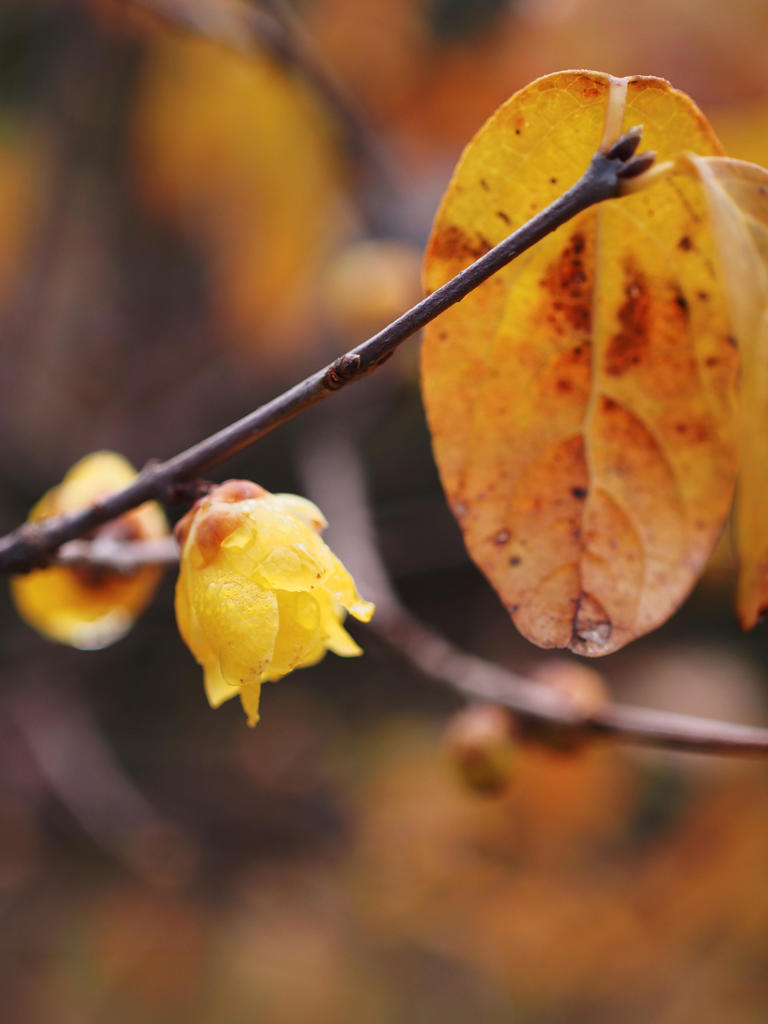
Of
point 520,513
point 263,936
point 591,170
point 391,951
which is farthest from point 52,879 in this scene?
point 591,170

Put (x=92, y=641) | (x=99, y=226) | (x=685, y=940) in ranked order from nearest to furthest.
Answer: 1. (x=92, y=641)
2. (x=685, y=940)
3. (x=99, y=226)

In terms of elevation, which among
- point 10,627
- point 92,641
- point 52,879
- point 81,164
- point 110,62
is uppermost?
point 110,62

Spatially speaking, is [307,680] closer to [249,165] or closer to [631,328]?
[249,165]

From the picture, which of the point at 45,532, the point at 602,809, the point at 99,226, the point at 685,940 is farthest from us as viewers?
A: the point at 99,226

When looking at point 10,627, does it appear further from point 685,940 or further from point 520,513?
point 520,513

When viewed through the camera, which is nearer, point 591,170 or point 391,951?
point 591,170

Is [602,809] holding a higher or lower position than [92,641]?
lower

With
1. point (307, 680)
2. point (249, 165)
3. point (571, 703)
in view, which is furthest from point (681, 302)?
point (307, 680)
